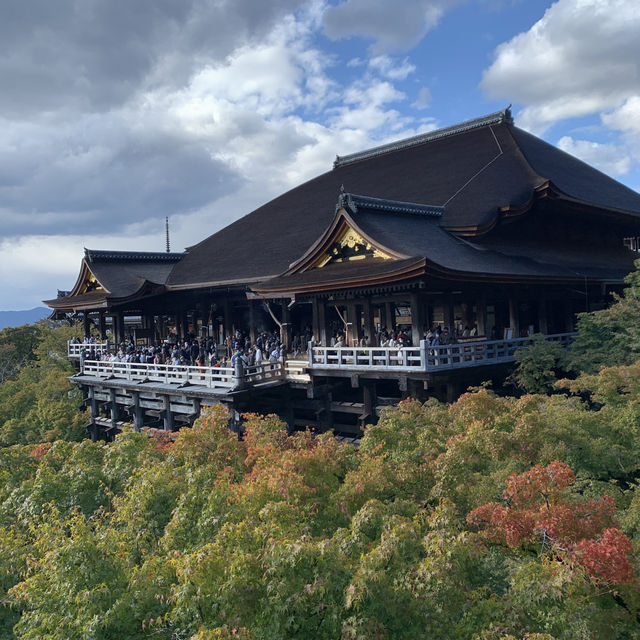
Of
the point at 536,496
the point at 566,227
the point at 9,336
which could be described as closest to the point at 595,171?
the point at 566,227

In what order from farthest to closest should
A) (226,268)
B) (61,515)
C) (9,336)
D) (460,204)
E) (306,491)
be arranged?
(9,336)
(226,268)
(460,204)
(61,515)
(306,491)

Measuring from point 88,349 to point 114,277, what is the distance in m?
4.02

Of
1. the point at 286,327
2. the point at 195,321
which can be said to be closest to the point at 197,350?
the point at 286,327

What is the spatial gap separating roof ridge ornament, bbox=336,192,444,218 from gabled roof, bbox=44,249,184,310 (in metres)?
12.4

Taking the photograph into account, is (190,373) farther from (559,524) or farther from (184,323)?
(559,524)

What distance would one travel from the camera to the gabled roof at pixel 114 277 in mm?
27828

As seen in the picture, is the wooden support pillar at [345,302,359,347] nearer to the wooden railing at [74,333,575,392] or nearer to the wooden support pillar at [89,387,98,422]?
the wooden railing at [74,333,575,392]

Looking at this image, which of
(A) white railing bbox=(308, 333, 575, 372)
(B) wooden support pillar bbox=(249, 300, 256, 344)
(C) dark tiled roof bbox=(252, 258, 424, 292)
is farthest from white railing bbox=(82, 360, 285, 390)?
(B) wooden support pillar bbox=(249, 300, 256, 344)

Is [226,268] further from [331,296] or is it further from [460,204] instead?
[460,204]

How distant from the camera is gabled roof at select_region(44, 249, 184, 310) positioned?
27.8 m

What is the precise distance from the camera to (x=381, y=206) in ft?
65.9

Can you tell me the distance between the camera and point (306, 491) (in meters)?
7.78

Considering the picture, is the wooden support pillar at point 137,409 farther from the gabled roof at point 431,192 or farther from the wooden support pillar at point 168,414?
the gabled roof at point 431,192

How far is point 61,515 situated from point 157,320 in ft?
82.6
